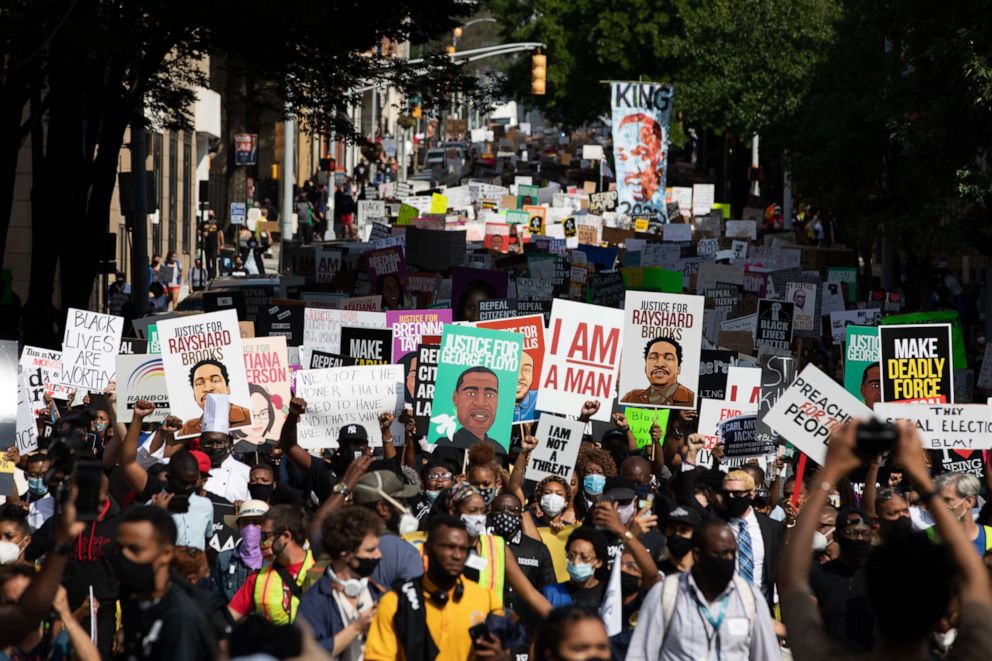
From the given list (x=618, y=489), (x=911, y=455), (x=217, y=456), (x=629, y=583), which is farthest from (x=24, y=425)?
(x=911, y=455)

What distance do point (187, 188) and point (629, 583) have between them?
41000 millimetres

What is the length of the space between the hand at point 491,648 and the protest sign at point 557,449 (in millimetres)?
4583

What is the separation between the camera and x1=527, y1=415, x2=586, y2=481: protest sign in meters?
10.9

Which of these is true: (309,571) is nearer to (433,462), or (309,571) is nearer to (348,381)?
(433,462)

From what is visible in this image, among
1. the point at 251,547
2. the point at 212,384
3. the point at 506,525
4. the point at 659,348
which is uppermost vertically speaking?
the point at 659,348

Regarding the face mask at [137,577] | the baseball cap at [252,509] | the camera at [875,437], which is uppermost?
the camera at [875,437]

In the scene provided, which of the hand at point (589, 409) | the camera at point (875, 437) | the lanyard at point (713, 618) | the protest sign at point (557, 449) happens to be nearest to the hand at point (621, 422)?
the hand at point (589, 409)

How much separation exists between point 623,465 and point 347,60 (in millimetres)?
12222

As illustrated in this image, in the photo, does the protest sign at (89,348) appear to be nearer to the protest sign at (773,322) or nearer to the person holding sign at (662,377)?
the person holding sign at (662,377)

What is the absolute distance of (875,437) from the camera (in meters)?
4.82

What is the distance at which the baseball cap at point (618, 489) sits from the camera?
9.35 m

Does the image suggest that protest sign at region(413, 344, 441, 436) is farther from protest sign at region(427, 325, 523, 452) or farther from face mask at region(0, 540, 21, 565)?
face mask at region(0, 540, 21, 565)

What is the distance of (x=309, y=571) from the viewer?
750cm

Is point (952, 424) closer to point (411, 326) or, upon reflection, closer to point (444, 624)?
point (411, 326)
